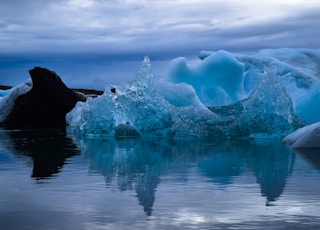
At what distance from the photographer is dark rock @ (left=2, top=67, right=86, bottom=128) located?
24047mm

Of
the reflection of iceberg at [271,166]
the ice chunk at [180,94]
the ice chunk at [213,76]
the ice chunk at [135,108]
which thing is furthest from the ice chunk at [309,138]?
the ice chunk at [213,76]

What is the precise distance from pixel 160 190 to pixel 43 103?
19.7 m

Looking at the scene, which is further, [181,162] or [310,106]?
[310,106]

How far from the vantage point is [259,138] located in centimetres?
1313

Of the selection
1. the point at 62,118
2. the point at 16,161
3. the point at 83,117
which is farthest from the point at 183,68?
the point at 16,161

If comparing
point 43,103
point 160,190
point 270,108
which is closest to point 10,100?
point 43,103

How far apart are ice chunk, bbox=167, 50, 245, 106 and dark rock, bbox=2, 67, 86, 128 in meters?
7.74

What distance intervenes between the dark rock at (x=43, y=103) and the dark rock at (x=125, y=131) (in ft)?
33.8

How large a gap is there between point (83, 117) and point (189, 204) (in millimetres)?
10087

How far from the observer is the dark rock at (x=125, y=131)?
14.1 m

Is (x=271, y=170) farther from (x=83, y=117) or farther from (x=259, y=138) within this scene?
(x=83, y=117)

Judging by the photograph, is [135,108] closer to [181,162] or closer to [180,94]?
[180,94]

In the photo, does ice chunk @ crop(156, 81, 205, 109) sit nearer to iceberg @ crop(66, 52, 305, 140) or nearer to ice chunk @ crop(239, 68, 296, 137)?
iceberg @ crop(66, 52, 305, 140)

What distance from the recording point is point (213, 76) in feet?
60.1
